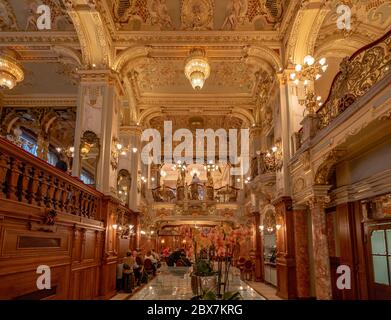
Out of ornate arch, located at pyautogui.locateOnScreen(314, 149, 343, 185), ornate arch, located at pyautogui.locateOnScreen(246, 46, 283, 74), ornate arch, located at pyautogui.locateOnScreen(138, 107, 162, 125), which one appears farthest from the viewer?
ornate arch, located at pyautogui.locateOnScreen(138, 107, 162, 125)

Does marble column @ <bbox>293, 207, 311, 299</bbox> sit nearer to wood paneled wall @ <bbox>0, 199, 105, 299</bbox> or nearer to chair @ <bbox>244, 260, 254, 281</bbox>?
wood paneled wall @ <bbox>0, 199, 105, 299</bbox>

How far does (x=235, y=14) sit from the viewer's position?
9.61 m

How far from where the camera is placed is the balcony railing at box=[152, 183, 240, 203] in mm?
18609

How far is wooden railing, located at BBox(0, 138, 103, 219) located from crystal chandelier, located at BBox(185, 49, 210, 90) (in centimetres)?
398

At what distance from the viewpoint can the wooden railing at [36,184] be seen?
4.06 metres

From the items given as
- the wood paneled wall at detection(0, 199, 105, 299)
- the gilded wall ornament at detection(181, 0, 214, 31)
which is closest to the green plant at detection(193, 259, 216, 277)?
the wood paneled wall at detection(0, 199, 105, 299)

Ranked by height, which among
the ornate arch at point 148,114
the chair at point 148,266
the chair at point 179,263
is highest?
the ornate arch at point 148,114

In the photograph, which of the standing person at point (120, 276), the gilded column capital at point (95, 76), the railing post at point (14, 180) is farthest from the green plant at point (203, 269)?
the gilded column capital at point (95, 76)

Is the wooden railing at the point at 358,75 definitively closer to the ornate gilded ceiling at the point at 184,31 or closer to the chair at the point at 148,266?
the ornate gilded ceiling at the point at 184,31

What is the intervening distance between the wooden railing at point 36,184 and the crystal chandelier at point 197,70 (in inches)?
157

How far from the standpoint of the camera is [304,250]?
26.7 feet

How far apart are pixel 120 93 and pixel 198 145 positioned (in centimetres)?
1046
